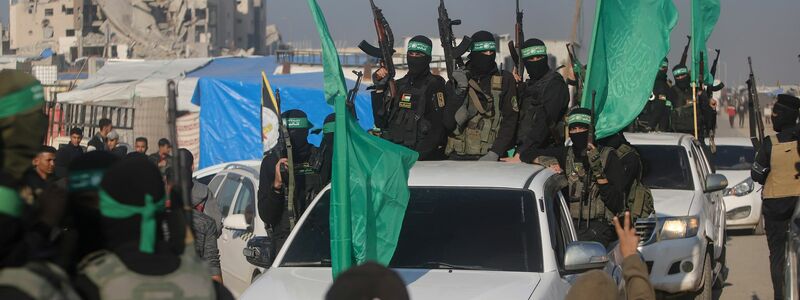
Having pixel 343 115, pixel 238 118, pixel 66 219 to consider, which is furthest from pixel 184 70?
pixel 66 219

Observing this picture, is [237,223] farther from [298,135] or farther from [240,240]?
[240,240]

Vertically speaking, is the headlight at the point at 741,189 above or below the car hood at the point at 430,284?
below

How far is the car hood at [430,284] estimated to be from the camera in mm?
5777

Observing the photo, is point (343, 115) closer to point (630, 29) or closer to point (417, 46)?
point (417, 46)

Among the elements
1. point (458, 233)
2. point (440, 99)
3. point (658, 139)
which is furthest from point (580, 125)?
point (658, 139)

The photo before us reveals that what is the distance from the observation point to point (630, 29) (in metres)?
10.6

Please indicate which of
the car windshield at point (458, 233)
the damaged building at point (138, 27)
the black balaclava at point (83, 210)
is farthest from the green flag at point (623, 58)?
the damaged building at point (138, 27)

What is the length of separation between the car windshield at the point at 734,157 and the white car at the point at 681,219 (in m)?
5.66

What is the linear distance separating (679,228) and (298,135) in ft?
11.4

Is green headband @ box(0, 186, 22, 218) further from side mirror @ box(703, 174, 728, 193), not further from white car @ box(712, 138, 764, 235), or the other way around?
white car @ box(712, 138, 764, 235)

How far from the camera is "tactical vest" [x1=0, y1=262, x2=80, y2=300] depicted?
280 centimetres

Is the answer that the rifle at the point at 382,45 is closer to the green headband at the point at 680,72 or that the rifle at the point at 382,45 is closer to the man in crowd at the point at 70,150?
the man in crowd at the point at 70,150

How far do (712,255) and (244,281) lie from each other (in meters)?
4.25

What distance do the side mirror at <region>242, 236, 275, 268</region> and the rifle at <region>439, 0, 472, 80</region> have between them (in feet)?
12.7
